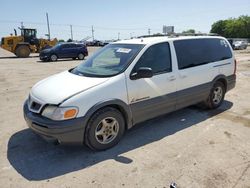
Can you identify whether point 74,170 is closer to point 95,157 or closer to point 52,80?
point 95,157

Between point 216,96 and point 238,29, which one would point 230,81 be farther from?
point 238,29

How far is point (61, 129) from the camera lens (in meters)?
3.52

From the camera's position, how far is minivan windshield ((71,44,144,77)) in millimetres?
4227


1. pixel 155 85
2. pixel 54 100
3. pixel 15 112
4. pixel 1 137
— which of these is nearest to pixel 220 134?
pixel 155 85

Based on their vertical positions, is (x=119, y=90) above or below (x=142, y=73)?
below

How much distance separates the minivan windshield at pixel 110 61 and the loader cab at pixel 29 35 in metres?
25.3

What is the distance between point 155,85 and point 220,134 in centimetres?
150

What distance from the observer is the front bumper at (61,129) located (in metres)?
3.53

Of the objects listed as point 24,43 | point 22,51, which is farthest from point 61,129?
point 24,43

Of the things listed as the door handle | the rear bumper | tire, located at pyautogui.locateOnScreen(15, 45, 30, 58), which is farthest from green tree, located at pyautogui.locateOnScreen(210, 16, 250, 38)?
the door handle

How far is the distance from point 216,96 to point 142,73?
8.98 ft

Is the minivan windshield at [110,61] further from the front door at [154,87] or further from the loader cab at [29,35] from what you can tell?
the loader cab at [29,35]

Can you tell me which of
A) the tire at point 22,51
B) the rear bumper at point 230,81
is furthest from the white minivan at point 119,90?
the tire at point 22,51

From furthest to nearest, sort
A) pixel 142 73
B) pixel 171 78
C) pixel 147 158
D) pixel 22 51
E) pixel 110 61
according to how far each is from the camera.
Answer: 1. pixel 22 51
2. pixel 171 78
3. pixel 110 61
4. pixel 142 73
5. pixel 147 158
